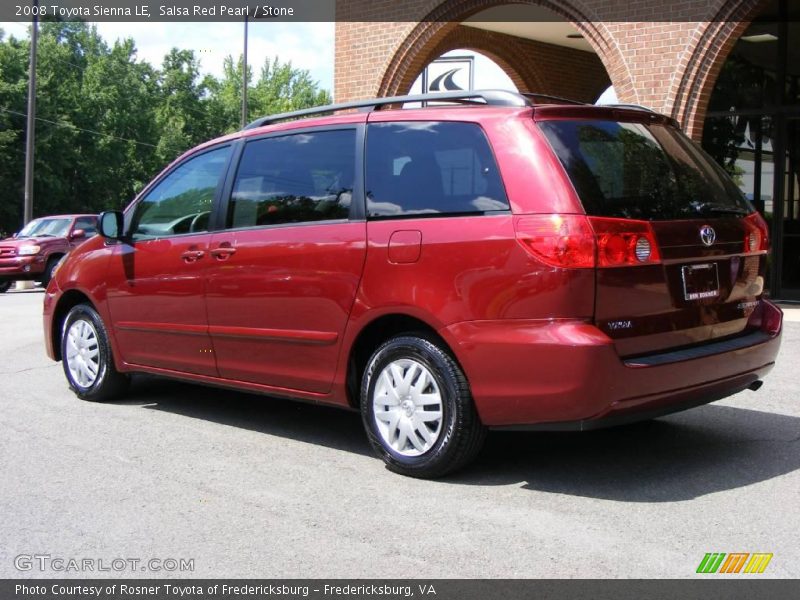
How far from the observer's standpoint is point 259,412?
667 cm

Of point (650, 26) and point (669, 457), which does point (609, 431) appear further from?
point (650, 26)

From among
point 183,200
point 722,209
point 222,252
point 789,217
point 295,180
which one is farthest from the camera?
point 789,217

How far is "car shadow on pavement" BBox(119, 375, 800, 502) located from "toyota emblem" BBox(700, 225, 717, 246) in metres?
1.19

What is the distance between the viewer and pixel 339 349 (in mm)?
5133

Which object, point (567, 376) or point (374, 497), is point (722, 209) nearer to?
point (567, 376)

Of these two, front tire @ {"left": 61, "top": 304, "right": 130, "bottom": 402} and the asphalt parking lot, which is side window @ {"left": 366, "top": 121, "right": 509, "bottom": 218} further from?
front tire @ {"left": 61, "top": 304, "right": 130, "bottom": 402}

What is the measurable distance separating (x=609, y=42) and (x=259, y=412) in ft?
28.0

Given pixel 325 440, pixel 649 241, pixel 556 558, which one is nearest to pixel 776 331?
pixel 649 241

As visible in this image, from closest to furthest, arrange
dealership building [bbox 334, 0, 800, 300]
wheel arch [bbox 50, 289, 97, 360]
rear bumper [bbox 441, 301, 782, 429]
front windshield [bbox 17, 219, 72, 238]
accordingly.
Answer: rear bumper [bbox 441, 301, 782, 429] < wheel arch [bbox 50, 289, 97, 360] < dealership building [bbox 334, 0, 800, 300] < front windshield [bbox 17, 219, 72, 238]

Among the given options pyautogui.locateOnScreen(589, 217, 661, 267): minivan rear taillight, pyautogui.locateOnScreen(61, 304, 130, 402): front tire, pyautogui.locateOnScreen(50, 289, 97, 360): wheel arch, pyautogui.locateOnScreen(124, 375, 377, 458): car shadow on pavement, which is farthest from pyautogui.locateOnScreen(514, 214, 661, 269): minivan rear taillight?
pyautogui.locateOnScreen(50, 289, 97, 360): wheel arch

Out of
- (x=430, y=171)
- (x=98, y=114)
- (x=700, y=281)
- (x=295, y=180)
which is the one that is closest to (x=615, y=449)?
(x=700, y=281)

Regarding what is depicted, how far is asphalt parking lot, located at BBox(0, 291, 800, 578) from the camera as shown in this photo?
3730 mm

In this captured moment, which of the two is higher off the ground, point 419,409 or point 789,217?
point 789,217
